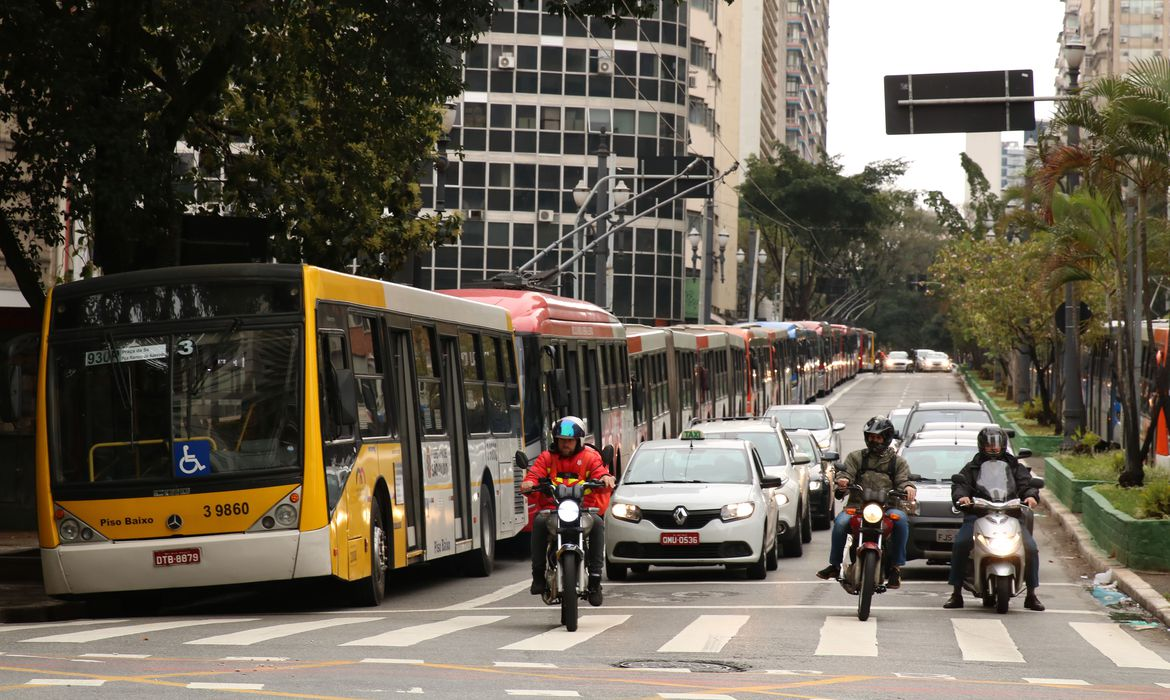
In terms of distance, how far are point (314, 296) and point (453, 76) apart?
5323mm

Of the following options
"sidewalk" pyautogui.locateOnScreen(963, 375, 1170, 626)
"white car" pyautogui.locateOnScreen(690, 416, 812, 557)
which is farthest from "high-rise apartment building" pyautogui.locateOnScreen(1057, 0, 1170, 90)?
"white car" pyautogui.locateOnScreen(690, 416, 812, 557)

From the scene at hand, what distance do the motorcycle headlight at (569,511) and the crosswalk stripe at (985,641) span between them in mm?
2980

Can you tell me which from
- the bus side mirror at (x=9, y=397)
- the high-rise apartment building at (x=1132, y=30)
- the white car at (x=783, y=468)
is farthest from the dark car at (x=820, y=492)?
the high-rise apartment building at (x=1132, y=30)

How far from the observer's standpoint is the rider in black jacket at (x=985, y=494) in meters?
16.1

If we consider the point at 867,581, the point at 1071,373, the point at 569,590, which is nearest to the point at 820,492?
the point at 1071,373

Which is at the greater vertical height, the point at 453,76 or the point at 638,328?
the point at 453,76

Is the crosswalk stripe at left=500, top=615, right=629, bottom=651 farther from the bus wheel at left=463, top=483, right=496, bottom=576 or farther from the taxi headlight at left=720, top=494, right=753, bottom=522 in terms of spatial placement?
the bus wheel at left=463, top=483, right=496, bottom=576

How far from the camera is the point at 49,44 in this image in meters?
18.6

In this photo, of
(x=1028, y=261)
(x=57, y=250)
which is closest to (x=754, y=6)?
(x=1028, y=261)

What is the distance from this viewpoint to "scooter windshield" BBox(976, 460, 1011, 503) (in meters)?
16.0

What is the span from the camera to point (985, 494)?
16.1 meters

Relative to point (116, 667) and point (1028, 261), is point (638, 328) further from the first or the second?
point (116, 667)

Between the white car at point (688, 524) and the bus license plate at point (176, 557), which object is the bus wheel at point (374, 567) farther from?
the white car at point (688, 524)

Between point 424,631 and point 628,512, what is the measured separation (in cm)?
564
